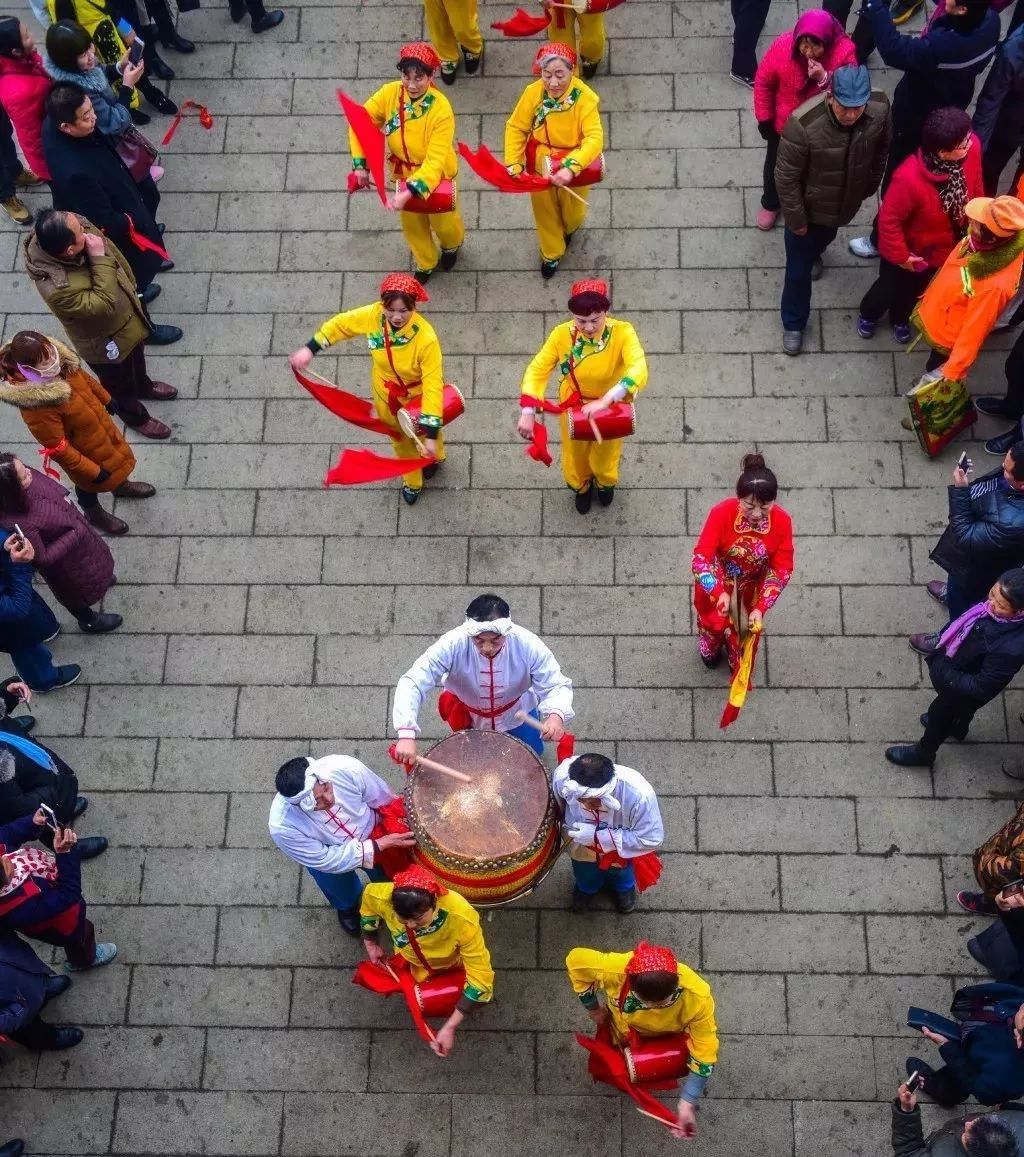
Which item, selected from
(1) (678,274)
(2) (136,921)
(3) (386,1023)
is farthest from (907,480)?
(2) (136,921)

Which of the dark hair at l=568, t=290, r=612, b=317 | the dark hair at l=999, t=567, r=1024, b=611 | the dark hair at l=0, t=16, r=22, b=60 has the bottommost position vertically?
the dark hair at l=999, t=567, r=1024, b=611

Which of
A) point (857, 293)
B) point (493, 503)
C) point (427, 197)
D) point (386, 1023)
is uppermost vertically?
point (427, 197)

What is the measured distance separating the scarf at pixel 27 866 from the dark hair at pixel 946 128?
618 cm

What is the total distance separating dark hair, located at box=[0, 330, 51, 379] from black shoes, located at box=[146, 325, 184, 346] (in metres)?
1.77

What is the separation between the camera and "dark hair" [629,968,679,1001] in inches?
219

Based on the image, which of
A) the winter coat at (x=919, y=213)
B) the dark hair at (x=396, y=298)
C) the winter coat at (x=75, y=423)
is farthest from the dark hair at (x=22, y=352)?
the winter coat at (x=919, y=213)

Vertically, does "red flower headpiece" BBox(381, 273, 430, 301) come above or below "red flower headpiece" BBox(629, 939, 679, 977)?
above

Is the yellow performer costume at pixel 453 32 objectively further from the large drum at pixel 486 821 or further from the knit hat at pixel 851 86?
the large drum at pixel 486 821

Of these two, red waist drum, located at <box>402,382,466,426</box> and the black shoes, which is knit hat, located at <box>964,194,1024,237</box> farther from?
the black shoes

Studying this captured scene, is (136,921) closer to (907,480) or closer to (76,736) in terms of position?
(76,736)

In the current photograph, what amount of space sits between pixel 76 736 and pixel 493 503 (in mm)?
2895

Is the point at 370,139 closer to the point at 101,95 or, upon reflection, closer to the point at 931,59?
the point at 101,95

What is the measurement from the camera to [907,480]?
334 inches

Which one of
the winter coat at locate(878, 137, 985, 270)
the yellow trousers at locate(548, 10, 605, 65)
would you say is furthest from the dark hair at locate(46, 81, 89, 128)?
the winter coat at locate(878, 137, 985, 270)
